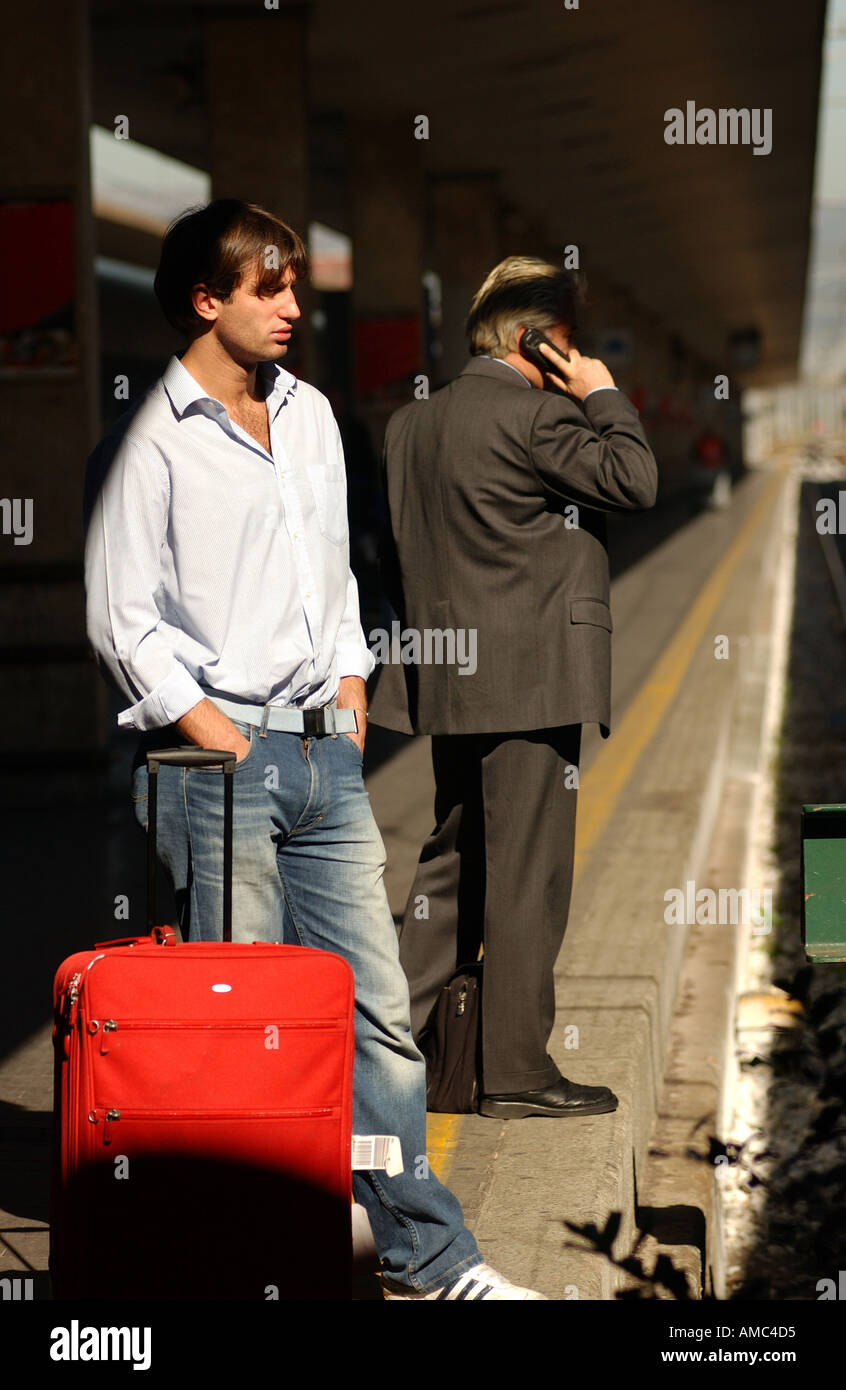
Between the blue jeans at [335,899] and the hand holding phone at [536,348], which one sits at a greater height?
the hand holding phone at [536,348]

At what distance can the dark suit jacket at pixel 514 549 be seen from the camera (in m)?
3.71

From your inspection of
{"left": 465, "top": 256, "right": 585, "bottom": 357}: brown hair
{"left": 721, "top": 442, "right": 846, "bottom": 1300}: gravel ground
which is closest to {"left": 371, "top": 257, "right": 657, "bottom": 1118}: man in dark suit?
{"left": 465, "top": 256, "right": 585, "bottom": 357}: brown hair

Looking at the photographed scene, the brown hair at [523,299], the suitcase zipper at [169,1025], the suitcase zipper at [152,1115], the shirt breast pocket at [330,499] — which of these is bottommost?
the suitcase zipper at [152,1115]

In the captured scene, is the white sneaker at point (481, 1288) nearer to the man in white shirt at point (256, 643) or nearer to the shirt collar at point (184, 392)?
the man in white shirt at point (256, 643)

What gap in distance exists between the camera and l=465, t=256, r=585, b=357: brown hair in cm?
377

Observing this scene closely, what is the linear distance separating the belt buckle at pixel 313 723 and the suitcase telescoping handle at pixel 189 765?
196mm

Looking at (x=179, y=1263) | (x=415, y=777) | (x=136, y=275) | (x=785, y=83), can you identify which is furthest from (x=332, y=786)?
(x=136, y=275)

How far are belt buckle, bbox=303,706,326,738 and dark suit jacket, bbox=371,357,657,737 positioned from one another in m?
0.85

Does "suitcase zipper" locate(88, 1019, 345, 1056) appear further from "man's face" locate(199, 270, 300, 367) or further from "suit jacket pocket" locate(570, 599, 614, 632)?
"suit jacket pocket" locate(570, 599, 614, 632)

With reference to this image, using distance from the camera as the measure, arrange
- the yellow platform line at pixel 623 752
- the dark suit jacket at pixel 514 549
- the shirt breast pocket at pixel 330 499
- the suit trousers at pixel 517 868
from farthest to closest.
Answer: the yellow platform line at pixel 623 752, the suit trousers at pixel 517 868, the dark suit jacket at pixel 514 549, the shirt breast pocket at pixel 330 499

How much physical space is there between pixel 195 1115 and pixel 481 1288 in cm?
72

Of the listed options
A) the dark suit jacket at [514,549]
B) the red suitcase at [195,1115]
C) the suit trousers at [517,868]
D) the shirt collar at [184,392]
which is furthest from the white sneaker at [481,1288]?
the shirt collar at [184,392]

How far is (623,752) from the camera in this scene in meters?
9.31
